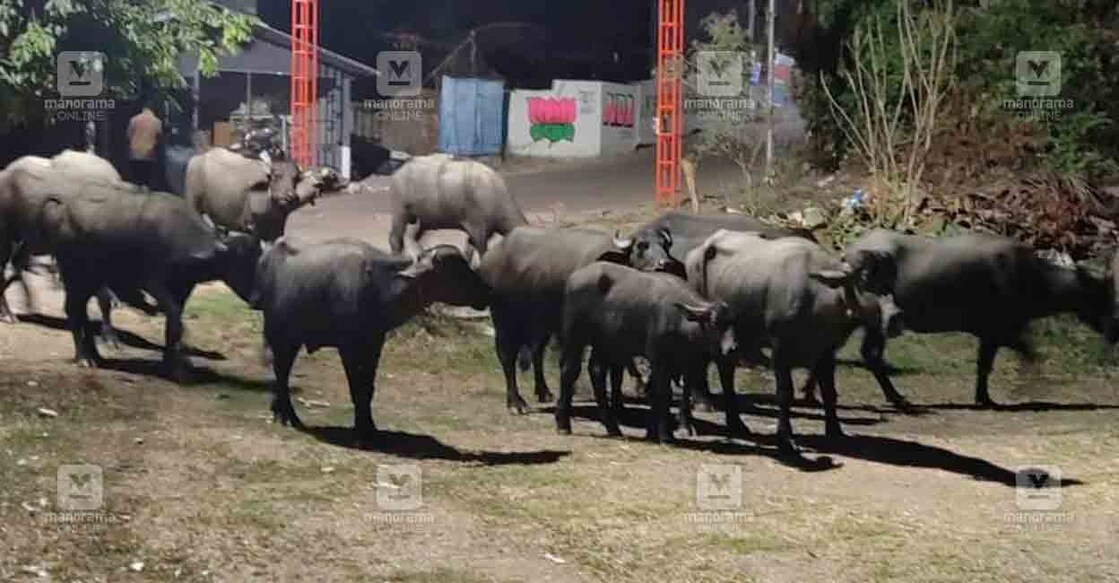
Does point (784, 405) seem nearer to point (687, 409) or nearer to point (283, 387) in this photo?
point (687, 409)

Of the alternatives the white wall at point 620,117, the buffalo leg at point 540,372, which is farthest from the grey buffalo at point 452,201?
the white wall at point 620,117

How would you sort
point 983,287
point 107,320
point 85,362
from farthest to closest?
1. point 983,287
2. point 107,320
3. point 85,362

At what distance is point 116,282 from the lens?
41.9 ft

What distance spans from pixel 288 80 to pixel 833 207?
28.3 ft

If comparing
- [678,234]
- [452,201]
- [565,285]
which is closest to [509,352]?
[565,285]

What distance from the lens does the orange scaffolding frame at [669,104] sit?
955 inches

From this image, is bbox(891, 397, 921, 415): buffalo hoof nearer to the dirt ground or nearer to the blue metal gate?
the dirt ground

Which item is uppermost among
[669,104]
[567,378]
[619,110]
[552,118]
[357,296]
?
[669,104]

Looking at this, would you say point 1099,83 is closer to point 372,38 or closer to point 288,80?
point 288,80

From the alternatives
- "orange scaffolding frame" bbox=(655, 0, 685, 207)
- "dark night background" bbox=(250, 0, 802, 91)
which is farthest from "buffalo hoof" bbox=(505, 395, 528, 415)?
"dark night background" bbox=(250, 0, 802, 91)

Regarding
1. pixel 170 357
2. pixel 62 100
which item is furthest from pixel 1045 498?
pixel 62 100

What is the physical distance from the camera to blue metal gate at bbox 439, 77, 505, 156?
1330 inches

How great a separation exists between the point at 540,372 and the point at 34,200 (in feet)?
13.7

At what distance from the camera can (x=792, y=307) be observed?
11336 mm
